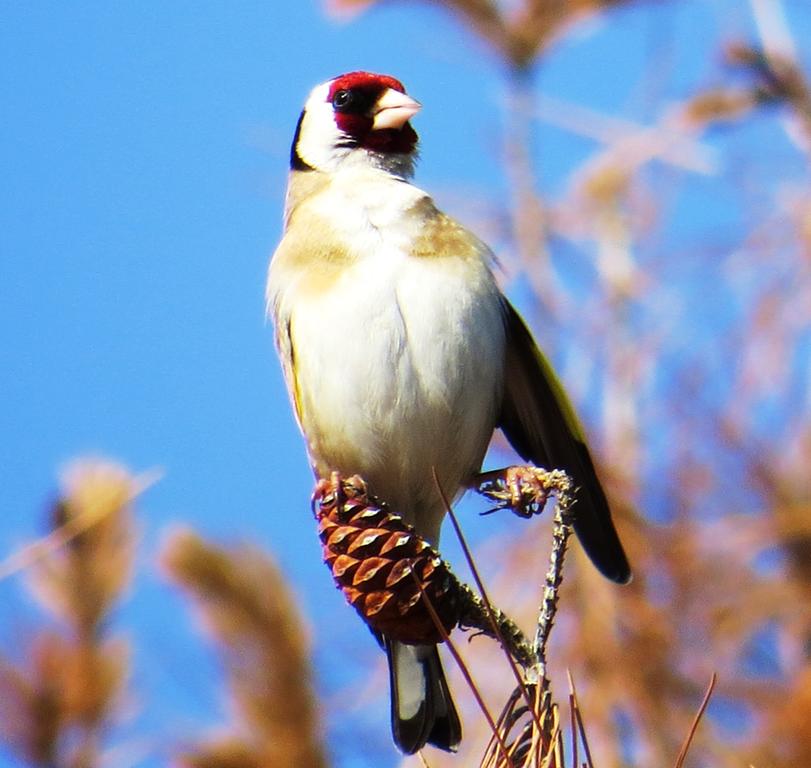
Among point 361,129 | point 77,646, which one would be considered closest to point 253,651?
point 77,646

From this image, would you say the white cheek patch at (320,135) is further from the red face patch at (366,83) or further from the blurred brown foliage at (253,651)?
the blurred brown foliage at (253,651)

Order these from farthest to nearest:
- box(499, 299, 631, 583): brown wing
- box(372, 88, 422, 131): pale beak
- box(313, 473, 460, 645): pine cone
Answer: box(372, 88, 422, 131): pale beak < box(499, 299, 631, 583): brown wing < box(313, 473, 460, 645): pine cone

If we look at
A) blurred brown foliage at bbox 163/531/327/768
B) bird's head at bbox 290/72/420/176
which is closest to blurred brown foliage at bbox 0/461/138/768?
blurred brown foliage at bbox 163/531/327/768

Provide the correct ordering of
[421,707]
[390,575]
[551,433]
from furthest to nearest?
[551,433], [421,707], [390,575]

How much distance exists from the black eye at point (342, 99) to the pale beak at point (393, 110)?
6 centimetres

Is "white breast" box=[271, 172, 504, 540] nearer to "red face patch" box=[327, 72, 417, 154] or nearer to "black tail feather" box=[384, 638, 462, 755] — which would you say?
"black tail feather" box=[384, 638, 462, 755]

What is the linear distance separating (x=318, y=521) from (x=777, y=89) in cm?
163

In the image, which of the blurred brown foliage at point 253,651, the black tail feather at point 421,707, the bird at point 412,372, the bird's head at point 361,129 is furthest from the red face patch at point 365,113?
the black tail feather at point 421,707

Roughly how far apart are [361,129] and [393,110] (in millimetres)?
81

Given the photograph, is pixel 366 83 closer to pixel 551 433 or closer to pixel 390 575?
pixel 551 433

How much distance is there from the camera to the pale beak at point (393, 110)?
2480mm

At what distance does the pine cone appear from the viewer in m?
1.57

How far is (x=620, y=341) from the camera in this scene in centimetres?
310

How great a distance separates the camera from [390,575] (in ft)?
5.17
